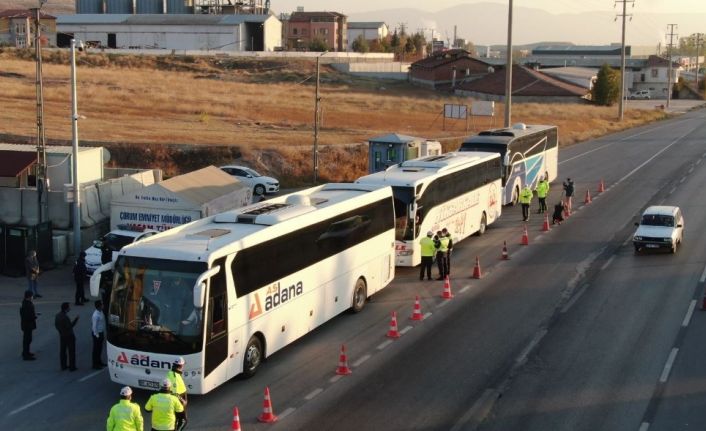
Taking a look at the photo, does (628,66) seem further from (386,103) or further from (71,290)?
(71,290)

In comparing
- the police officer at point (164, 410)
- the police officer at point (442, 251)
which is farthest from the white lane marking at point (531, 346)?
the police officer at point (164, 410)

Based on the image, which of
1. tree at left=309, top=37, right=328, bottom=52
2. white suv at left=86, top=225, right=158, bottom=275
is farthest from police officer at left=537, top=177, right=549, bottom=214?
tree at left=309, top=37, right=328, bottom=52

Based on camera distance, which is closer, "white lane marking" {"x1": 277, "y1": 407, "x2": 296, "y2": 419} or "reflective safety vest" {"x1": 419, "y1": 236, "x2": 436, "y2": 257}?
"white lane marking" {"x1": 277, "y1": 407, "x2": 296, "y2": 419}

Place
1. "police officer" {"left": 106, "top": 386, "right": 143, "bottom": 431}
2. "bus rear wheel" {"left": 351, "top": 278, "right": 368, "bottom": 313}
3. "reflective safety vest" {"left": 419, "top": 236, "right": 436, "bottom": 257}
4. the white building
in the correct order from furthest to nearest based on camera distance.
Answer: the white building < "reflective safety vest" {"left": 419, "top": 236, "right": 436, "bottom": 257} < "bus rear wheel" {"left": 351, "top": 278, "right": 368, "bottom": 313} < "police officer" {"left": 106, "top": 386, "right": 143, "bottom": 431}

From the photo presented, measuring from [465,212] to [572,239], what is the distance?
4577mm

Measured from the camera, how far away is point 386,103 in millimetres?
92438

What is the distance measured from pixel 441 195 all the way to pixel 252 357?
12.2 meters

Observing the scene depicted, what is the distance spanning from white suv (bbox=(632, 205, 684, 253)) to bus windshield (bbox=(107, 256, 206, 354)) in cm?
1825

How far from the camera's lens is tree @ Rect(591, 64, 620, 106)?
107625mm

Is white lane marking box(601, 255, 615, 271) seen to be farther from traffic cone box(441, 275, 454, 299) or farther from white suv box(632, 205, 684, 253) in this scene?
traffic cone box(441, 275, 454, 299)

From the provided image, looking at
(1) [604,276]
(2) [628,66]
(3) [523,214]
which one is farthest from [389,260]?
(2) [628,66]

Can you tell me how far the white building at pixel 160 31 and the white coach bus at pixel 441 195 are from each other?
10258cm

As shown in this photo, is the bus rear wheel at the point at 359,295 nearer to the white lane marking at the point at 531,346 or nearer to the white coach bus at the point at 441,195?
the white coach bus at the point at 441,195

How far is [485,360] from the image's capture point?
19156mm
